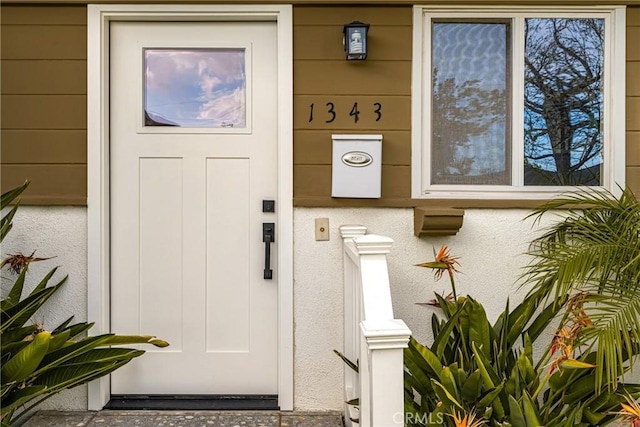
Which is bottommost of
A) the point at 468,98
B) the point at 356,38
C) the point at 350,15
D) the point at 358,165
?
the point at 358,165

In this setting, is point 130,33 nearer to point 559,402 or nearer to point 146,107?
point 146,107

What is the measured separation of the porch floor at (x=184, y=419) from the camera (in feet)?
7.70

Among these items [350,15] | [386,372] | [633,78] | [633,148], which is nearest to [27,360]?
[386,372]

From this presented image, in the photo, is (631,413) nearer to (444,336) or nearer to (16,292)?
(444,336)

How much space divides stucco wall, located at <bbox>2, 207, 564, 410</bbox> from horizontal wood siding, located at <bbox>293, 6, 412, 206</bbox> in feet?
0.48

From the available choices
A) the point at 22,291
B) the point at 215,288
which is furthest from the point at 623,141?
the point at 22,291

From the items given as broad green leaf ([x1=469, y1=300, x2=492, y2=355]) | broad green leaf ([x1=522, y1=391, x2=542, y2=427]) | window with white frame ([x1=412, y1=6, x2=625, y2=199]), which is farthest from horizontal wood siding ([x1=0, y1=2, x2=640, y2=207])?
broad green leaf ([x1=522, y1=391, x2=542, y2=427])

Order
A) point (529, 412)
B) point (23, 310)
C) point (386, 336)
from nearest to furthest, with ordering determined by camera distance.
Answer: point (386, 336)
point (529, 412)
point (23, 310)

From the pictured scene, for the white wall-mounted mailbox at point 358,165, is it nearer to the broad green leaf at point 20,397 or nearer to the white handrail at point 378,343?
the white handrail at point 378,343

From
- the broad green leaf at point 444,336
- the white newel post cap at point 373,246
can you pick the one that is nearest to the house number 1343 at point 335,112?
the white newel post cap at point 373,246

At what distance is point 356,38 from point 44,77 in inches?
64.6

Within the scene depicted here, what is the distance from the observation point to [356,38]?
95.4 inches

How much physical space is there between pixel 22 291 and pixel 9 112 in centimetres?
94

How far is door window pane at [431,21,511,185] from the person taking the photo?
2.56m
